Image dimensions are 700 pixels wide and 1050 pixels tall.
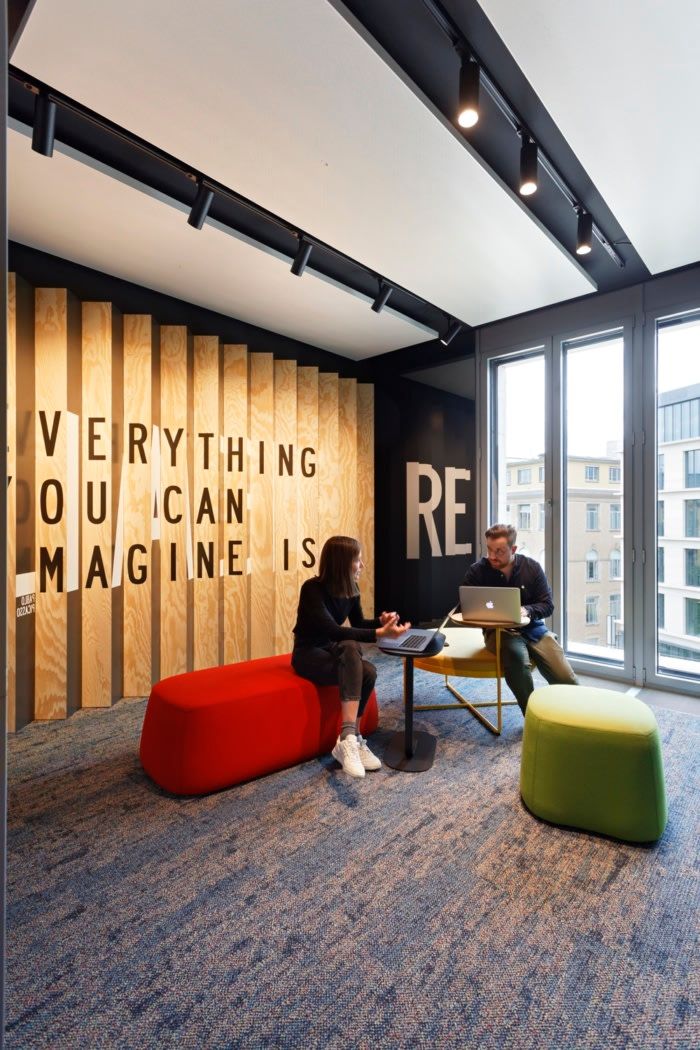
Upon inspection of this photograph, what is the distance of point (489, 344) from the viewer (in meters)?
4.95

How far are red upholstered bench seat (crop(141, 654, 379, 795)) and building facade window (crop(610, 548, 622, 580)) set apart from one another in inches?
108

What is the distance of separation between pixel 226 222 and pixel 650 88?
2319 millimetres

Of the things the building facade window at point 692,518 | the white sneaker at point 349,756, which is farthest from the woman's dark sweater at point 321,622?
the building facade window at point 692,518

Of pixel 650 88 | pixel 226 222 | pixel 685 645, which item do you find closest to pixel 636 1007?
pixel 685 645

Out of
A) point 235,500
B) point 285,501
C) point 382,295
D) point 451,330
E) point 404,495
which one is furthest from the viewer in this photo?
point 404,495

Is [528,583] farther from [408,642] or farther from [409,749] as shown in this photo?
[409,749]

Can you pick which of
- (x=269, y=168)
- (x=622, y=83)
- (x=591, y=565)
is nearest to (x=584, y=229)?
(x=622, y=83)

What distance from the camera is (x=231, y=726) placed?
256 cm

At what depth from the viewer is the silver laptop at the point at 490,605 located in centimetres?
316

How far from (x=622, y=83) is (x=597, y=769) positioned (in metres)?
2.97

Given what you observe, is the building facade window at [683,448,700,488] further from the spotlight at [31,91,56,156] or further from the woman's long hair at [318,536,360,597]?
the spotlight at [31,91,56,156]

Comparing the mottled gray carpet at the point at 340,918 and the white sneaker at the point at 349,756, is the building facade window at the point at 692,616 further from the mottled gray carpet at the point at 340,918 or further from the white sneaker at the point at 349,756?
the white sneaker at the point at 349,756

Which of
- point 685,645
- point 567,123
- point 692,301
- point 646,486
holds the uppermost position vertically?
point 567,123

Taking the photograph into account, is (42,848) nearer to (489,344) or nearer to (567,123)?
(567,123)
